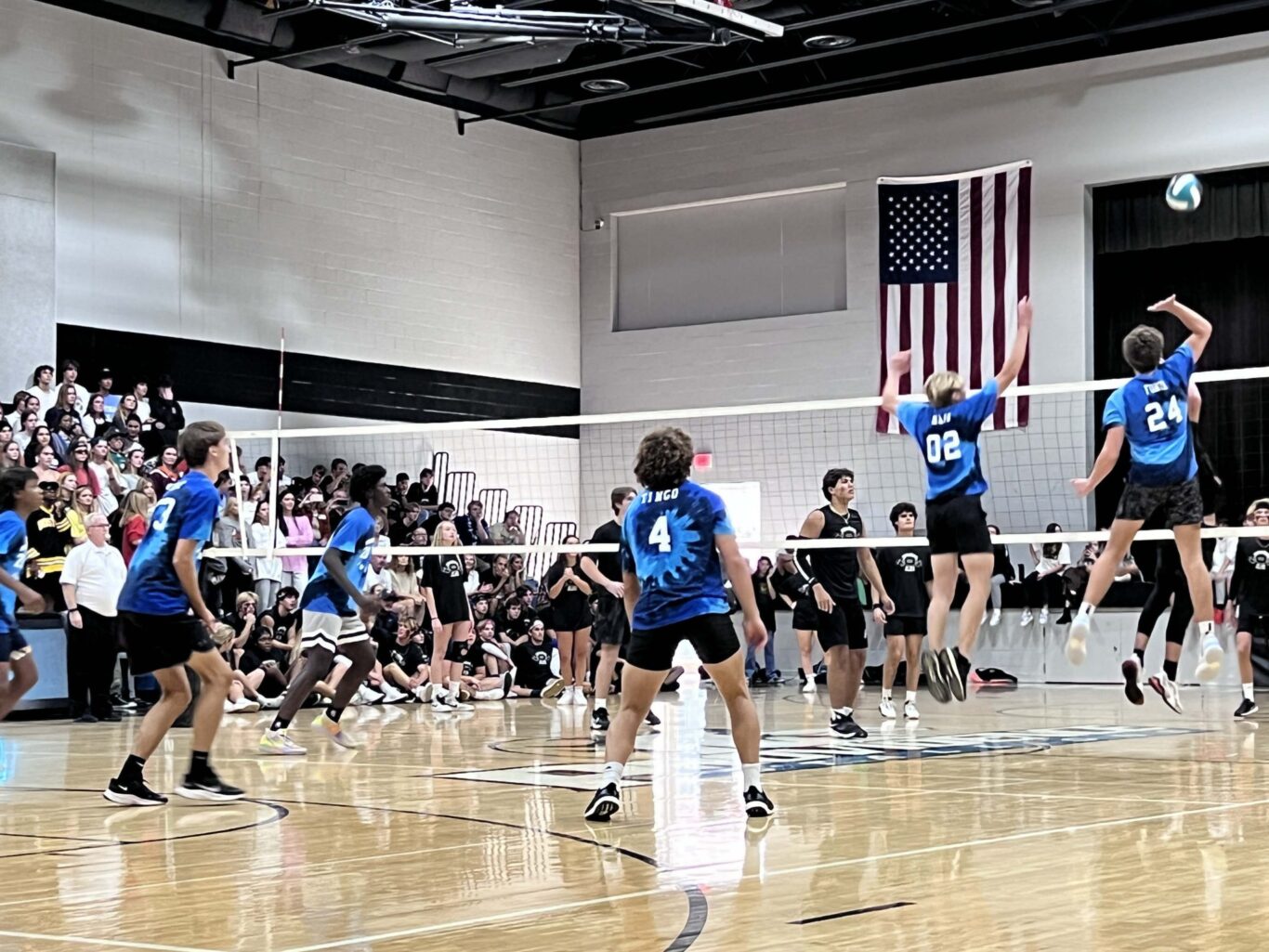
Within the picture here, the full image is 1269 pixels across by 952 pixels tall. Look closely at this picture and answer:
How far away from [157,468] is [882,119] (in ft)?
38.4

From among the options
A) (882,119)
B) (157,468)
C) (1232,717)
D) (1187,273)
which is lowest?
(1232,717)

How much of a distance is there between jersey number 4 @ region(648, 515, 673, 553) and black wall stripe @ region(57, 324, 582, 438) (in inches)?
567

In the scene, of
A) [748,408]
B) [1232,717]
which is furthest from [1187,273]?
[748,408]

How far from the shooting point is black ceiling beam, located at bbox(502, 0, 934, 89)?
2016 centimetres

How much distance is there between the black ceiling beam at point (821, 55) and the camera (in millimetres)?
20422

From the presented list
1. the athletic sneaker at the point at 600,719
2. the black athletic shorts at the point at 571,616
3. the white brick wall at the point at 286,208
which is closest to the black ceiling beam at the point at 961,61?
the white brick wall at the point at 286,208

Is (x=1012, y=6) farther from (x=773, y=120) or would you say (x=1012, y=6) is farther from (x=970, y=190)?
(x=773, y=120)

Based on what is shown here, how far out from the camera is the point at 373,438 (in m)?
23.0

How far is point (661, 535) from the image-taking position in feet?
22.4

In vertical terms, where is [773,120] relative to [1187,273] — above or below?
above

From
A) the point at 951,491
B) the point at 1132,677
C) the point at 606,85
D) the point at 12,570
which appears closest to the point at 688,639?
the point at 951,491

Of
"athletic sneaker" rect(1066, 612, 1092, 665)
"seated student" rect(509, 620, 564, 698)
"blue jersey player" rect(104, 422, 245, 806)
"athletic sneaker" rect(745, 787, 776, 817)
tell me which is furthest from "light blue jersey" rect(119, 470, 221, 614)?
"seated student" rect(509, 620, 564, 698)

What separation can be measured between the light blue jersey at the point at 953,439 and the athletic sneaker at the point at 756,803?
9.00ft

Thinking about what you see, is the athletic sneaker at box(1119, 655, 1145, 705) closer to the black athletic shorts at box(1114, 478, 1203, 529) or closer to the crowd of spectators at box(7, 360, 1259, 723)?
the black athletic shorts at box(1114, 478, 1203, 529)
